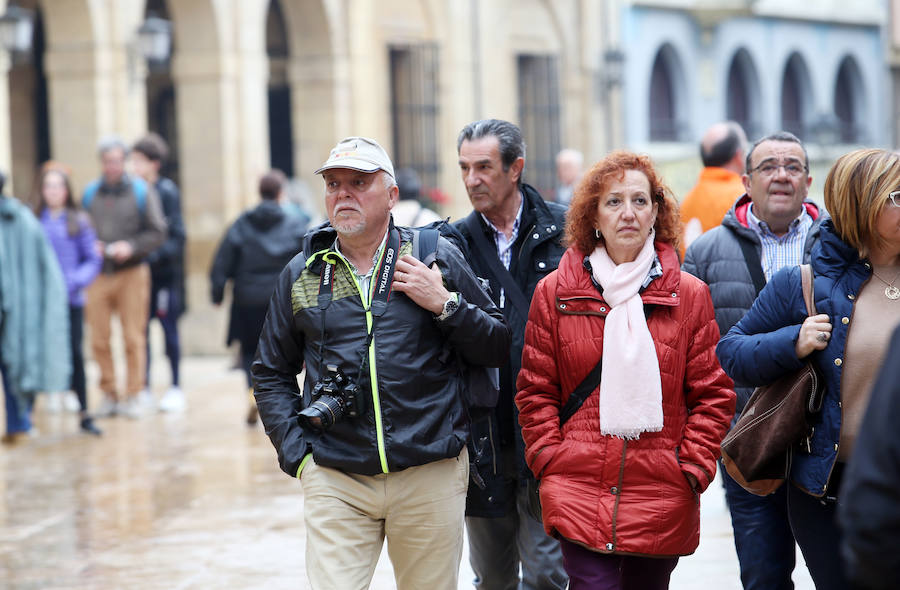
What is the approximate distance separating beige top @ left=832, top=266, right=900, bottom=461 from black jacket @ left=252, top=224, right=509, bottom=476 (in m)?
1.02

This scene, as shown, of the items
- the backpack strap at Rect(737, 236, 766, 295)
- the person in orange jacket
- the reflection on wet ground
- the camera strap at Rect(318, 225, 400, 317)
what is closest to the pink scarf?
the camera strap at Rect(318, 225, 400, 317)

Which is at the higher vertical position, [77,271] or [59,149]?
[59,149]

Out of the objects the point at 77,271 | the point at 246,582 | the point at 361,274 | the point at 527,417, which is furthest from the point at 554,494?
the point at 77,271

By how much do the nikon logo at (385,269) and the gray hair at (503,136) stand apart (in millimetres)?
1077

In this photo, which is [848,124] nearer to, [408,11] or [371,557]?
[408,11]

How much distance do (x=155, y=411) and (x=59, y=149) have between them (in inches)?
187

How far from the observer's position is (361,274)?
14.7ft

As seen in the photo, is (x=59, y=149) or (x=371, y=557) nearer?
(x=371, y=557)

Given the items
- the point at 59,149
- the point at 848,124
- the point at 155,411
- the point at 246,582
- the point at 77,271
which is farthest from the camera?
the point at 848,124

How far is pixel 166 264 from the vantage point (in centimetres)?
1232

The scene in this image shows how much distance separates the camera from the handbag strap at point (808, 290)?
14.2ft

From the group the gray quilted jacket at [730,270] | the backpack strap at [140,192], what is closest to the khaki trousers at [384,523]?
the gray quilted jacket at [730,270]

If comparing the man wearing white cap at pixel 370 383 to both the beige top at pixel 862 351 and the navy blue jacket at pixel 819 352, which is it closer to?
the navy blue jacket at pixel 819 352

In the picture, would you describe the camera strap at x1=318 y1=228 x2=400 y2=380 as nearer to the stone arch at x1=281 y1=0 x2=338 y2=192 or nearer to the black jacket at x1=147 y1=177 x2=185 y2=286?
the black jacket at x1=147 y1=177 x2=185 y2=286
